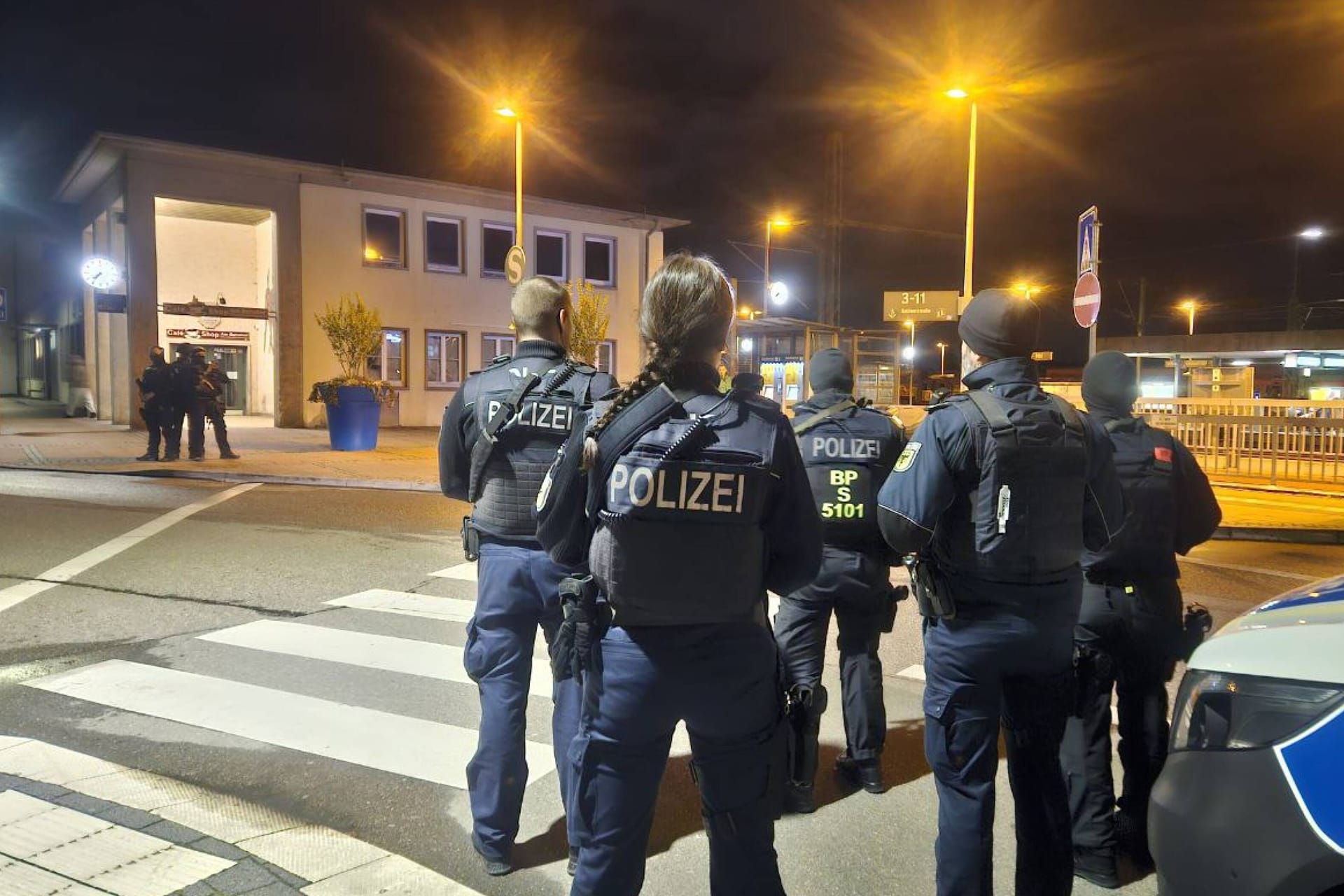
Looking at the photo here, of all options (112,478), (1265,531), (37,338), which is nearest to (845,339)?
(1265,531)

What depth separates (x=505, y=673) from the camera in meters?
3.40

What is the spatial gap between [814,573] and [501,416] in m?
1.40

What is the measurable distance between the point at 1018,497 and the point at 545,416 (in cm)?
163

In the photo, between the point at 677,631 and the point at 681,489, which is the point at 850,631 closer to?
the point at 677,631

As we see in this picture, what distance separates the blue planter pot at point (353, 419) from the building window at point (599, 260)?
40.0ft

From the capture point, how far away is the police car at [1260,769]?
1873 mm

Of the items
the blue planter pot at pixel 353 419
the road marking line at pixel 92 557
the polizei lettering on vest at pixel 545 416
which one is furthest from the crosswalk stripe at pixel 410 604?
the blue planter pot at pixel 353 419

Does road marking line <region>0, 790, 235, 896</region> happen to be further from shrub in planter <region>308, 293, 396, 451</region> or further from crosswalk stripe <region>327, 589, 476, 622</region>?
shrub in planter <region>308, 293, 396, 451</region>

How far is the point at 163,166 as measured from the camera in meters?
22.6

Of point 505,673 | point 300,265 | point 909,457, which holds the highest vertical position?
point 300,265

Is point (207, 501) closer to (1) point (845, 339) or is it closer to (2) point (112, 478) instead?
(2) point (112, 478)

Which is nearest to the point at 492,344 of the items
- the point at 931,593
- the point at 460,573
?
the point at 460,573

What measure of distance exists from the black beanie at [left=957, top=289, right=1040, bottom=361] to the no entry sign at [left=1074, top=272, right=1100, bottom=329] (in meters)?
9.13

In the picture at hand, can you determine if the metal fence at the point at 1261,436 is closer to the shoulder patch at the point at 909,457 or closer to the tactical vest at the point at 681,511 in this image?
the shoulder patch at the point at 909,457
